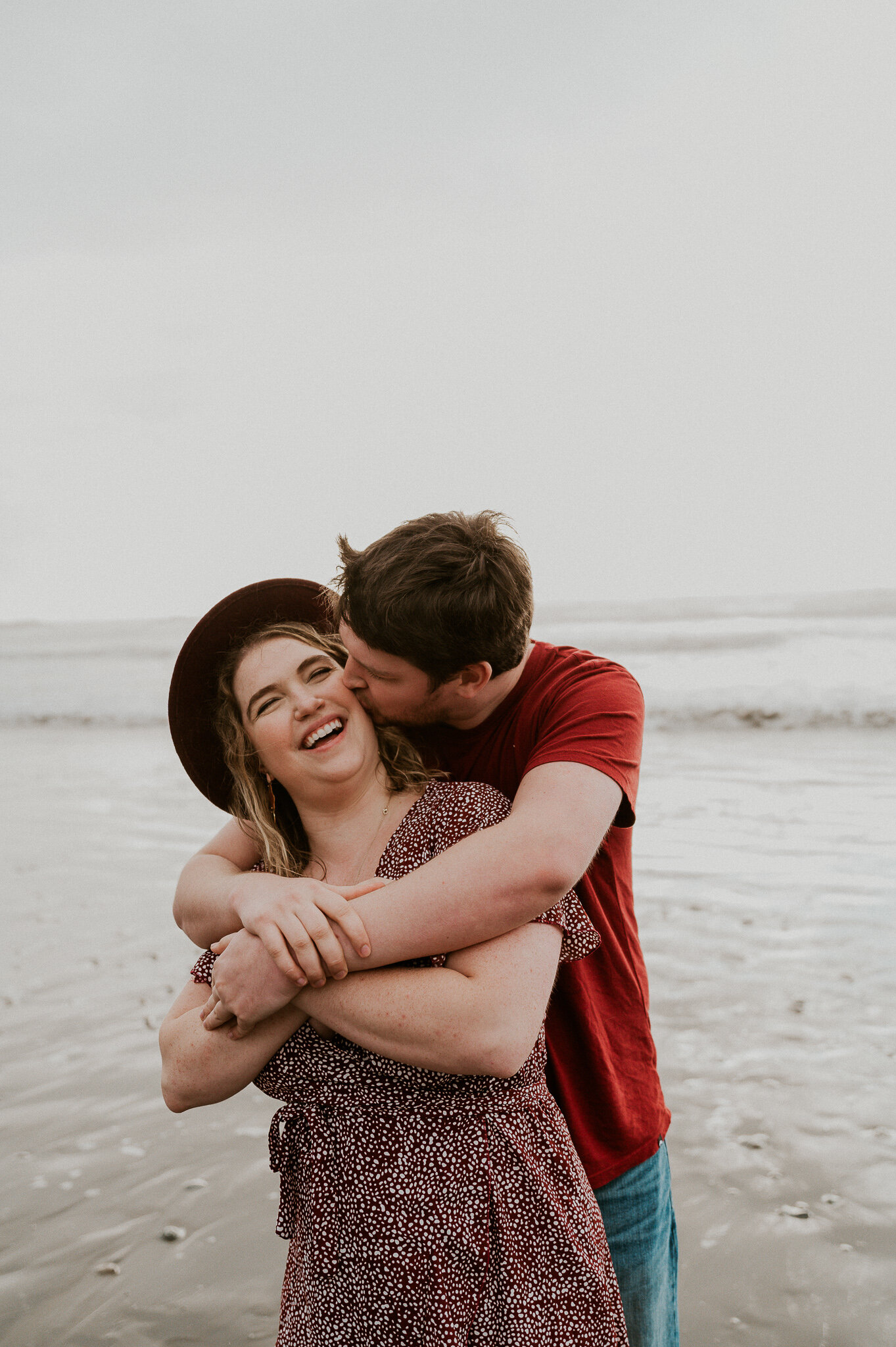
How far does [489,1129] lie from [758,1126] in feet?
8.41

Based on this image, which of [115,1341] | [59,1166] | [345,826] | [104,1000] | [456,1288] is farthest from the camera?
[104,1000]

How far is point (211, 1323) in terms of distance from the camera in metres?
3.05

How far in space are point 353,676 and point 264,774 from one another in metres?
0.29

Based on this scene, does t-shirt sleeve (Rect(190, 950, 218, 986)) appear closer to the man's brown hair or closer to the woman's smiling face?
the woman's smiling face

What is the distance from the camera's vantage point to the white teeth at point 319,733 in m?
2.17

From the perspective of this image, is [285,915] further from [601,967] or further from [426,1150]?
[601,967]

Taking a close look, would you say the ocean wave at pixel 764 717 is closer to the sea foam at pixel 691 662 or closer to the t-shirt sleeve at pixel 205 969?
the sea foam at pixel 691 662

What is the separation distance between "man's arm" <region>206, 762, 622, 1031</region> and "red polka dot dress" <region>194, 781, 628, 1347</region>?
13 cm

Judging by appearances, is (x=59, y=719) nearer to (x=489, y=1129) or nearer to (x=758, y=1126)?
(x=758, y=1126)

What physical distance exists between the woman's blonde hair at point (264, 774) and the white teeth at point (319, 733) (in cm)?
15

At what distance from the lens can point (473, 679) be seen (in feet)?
7.73

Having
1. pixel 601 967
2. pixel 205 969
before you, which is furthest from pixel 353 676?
pixel 601 967

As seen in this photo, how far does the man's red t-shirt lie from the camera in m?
2.14

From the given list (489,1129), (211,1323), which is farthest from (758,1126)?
(489,1129)
